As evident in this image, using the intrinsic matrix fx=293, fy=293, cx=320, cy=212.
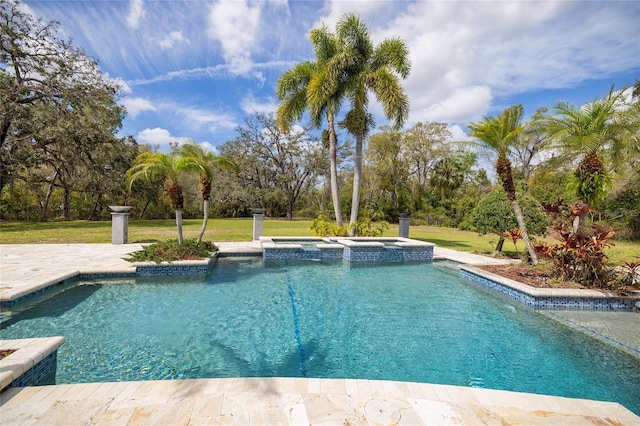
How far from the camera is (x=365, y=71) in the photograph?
38.7ft

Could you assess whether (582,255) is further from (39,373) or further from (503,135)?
(39,373)

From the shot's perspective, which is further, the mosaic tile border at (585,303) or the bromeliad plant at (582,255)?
the bromeliad plant at (582,255)

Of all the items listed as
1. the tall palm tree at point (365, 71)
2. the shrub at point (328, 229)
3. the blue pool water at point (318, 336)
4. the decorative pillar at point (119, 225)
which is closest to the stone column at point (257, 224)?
→ the shrub at point (328, 229)

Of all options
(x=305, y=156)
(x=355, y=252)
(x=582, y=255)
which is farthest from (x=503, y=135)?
(x=305, y=156)

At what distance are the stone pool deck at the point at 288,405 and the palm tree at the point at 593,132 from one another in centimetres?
667

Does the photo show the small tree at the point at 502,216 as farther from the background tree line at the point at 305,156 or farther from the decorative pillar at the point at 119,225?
the decorative pillar at the point at 119,225

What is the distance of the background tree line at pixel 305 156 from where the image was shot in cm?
762

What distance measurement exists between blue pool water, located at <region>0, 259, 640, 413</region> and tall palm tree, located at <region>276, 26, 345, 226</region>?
7.41m

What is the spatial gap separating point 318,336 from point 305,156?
2698 cm

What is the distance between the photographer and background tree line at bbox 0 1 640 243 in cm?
762

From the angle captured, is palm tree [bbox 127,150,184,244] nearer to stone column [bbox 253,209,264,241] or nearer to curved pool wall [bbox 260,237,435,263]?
curved pool wall [bbox 260,237,435,263]

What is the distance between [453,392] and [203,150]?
8.07 metres

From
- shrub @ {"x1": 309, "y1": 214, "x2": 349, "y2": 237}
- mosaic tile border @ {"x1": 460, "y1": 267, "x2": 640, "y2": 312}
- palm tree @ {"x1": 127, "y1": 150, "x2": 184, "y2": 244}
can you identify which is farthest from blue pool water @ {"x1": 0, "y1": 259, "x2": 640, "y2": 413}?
shrub @ {"x1": 309, "y1": 214, "x2": 349, "y2": 237}

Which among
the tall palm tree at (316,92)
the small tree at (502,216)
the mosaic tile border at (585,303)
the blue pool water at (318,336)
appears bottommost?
the blue pool water at (318,336)
